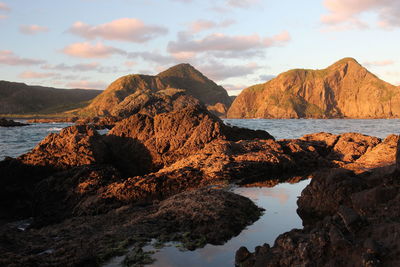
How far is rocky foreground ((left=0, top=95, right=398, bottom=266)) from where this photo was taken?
4789mm

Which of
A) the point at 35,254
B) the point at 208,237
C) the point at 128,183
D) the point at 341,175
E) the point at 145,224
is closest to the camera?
the point at 35,254

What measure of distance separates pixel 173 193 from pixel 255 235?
4358 millimetres

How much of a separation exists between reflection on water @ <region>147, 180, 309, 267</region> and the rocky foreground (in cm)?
27

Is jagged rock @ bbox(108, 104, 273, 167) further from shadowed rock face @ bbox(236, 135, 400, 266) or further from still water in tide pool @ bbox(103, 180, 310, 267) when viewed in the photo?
shadowed rock face @ bbox(236, 135, 400, 266)

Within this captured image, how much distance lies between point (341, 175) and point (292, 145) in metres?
9.12

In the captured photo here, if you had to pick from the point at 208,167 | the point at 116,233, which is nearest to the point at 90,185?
the point at 208,167

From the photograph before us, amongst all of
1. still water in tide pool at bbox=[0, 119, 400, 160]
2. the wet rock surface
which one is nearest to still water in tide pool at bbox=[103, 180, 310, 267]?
Answer: the wet rock surface

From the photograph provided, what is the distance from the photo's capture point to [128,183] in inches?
412

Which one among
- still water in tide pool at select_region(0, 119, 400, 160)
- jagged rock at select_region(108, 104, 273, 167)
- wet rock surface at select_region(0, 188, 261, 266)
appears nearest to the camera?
wet rock surface at select_region(0, 188, 261, 266)

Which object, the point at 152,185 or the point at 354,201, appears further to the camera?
the point at 152,185

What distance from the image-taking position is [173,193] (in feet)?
34.6

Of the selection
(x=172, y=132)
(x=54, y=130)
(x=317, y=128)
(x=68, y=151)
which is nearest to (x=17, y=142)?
(x=68, y=151)

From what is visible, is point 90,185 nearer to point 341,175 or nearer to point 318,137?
point 341,175

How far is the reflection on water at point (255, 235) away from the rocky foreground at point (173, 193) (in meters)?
0.27
